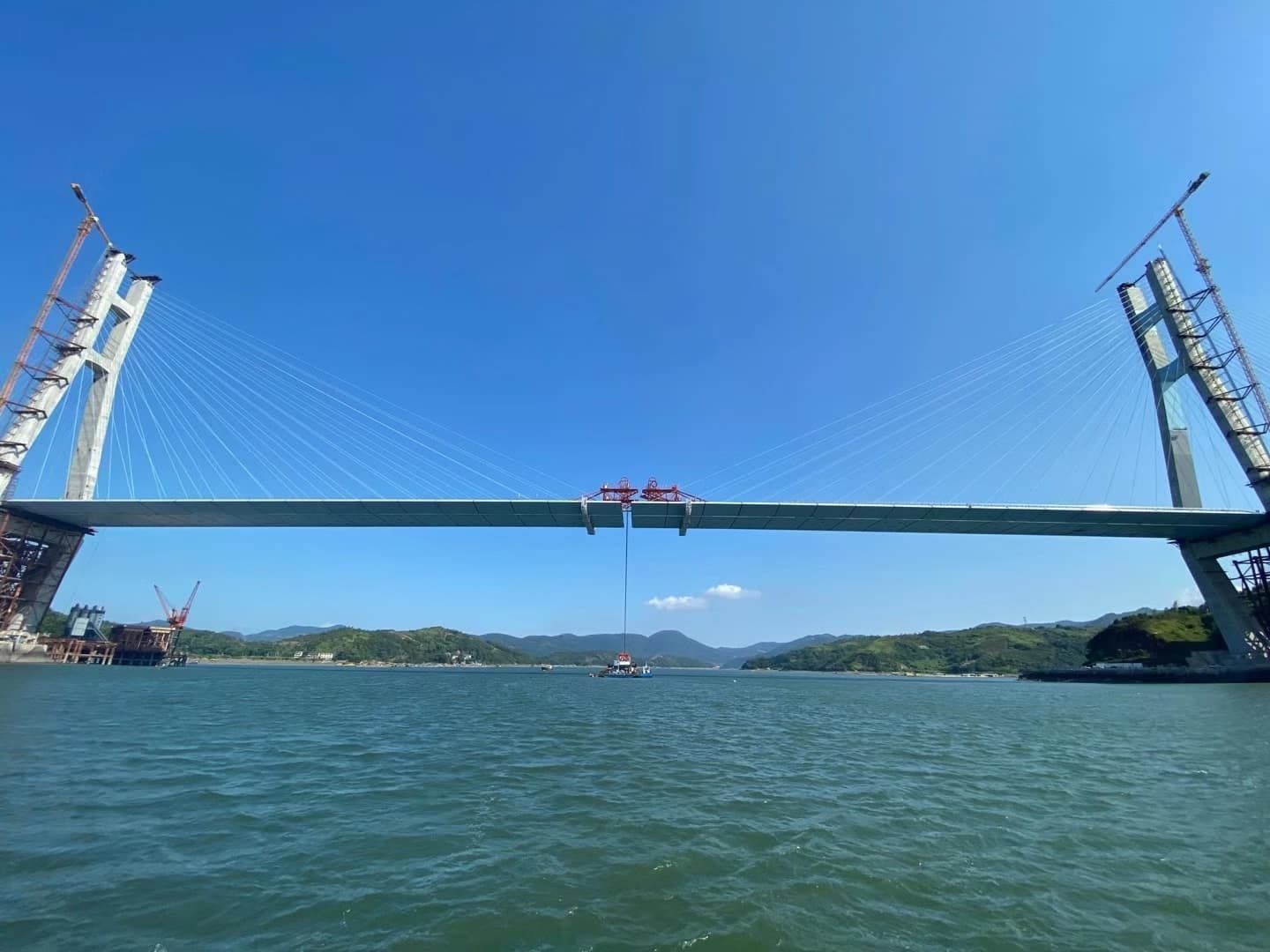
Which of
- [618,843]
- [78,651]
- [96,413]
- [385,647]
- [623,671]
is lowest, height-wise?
[618,843]

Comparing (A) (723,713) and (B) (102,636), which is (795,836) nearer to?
(A) (723,713)

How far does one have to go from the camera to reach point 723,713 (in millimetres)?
26578

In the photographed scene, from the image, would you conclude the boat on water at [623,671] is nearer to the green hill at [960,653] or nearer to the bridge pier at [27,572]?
the bridge pier at [27,572]

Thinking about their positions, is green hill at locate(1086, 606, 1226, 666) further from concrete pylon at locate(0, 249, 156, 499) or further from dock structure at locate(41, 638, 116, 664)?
dock structure at locate(41, 638, 116, 664)

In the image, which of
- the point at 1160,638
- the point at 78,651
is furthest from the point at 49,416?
the point at 1160,638

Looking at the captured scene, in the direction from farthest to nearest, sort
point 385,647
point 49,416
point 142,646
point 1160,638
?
point 385,647 < point 142,646 < point 1160,638 < point 49,416

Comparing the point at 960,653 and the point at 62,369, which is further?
the point at 960,653

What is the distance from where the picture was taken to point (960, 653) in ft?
499

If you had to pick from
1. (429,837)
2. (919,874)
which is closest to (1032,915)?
(919,874)

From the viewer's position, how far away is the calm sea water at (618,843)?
5.34 metres

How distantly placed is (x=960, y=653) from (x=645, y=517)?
135 metres

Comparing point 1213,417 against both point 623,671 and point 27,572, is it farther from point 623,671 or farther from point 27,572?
point 27,572

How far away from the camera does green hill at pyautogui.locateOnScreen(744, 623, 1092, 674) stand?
130000mm

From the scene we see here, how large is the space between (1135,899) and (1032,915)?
1472 millimetres
